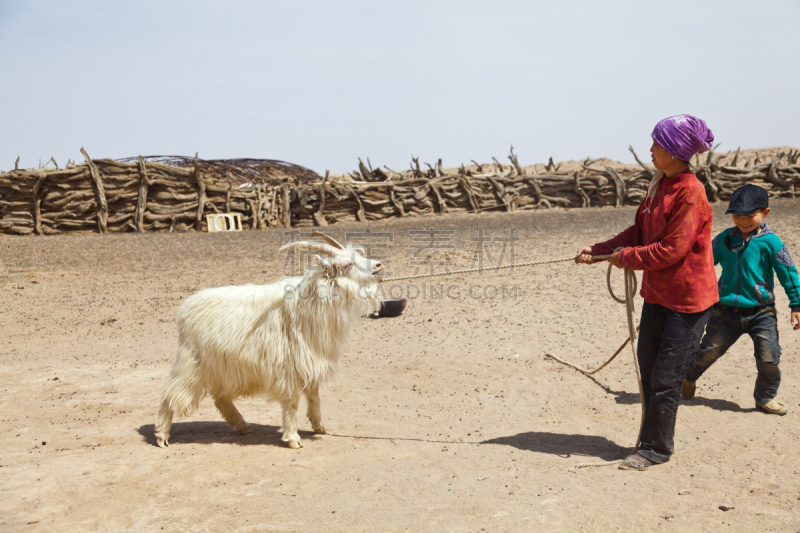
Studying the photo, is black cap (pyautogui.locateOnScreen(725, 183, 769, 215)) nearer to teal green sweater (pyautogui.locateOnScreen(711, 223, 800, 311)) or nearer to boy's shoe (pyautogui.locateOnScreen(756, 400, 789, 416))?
teal green sweater (pyautogui.locateOnScreen(711, 223, 800, 311))

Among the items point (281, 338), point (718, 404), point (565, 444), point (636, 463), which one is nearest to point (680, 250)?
point (636, 463)

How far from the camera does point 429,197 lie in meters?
19.8

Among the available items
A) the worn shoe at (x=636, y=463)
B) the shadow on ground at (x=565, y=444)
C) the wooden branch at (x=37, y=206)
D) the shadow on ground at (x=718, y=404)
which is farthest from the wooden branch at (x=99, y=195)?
the worn shoe at (x=636, y=463)

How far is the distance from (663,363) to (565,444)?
104 centimetres

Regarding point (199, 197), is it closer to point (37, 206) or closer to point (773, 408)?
point (37, 206)

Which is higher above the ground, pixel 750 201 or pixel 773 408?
pixel 750 201

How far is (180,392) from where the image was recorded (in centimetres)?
446

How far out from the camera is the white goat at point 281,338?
4.32 metres

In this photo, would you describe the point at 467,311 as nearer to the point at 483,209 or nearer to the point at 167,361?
the point at 167,361

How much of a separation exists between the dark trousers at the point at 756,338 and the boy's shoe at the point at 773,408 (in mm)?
29

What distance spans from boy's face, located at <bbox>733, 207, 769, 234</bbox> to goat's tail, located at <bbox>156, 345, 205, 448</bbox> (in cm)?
426

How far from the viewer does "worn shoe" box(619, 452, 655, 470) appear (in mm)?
3779

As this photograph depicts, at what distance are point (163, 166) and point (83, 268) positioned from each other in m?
6.45

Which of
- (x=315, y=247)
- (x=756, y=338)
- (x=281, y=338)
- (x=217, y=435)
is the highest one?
(x=315, y=247)
